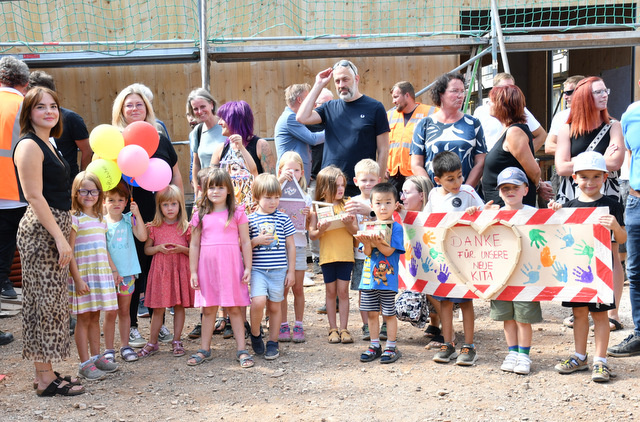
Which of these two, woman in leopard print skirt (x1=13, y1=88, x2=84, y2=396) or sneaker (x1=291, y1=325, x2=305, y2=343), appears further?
sneaker (x1=291, y1=325, x2=305, y2=343)

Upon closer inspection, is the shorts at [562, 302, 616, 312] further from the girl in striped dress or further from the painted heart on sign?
the girl in striped dress

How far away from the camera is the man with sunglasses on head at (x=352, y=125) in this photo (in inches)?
232

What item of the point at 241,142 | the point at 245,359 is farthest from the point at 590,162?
the point at 245,359

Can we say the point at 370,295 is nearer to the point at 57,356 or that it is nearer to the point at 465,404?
the point at 465,404

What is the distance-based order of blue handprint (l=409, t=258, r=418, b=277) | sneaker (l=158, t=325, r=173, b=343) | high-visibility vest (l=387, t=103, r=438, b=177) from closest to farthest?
blue handprint (l=409, t=258, r=418, b=277) < sneaker (l=158, t=325, r=173, b=343) < high-visibility vest (l=387, t=103, r=438, b=177)

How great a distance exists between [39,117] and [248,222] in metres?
1.71

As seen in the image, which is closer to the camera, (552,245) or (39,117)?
(39,117)

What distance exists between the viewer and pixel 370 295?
5039 millimetres

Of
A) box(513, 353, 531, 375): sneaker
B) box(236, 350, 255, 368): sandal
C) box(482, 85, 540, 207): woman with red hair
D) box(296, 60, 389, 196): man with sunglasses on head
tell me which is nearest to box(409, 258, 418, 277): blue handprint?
box(482, 85, 540, 207): woman with red hair

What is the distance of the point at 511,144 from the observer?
523cm

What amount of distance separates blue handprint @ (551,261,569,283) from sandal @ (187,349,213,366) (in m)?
2.69

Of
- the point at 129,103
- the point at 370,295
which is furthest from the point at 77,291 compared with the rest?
the point at 370,295

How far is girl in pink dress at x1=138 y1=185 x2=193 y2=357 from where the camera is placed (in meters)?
5.30

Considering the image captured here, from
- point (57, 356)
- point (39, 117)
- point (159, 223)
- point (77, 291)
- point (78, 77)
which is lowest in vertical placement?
point (57, 356)
